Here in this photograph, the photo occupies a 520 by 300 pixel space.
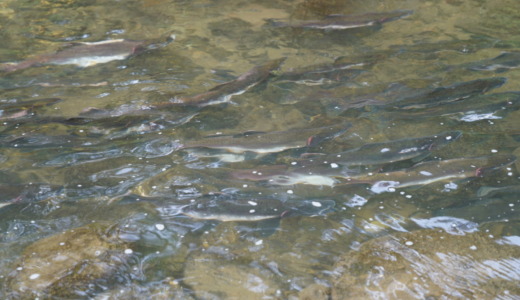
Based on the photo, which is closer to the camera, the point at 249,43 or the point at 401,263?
the point at 401,263

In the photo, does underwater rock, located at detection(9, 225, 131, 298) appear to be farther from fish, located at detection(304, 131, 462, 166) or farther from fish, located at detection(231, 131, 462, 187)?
fish, located at detection(304, 131, 462, 166)

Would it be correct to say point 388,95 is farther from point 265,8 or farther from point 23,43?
point 23,43

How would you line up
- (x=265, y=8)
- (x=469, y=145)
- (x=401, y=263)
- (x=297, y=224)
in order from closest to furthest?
(x=401, y=263), (x=297, y=224), (x=469, y=145), (x=265, y=8)

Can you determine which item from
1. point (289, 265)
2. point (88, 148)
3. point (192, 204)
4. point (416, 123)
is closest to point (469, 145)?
point (416, 123)

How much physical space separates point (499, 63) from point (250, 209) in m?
4.09

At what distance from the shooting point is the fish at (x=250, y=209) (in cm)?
392

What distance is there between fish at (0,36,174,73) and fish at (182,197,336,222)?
11.8 feet

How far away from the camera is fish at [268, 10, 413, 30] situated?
25.6ft

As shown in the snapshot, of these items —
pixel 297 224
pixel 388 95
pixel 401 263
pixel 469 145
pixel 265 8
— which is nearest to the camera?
pixel 401 263

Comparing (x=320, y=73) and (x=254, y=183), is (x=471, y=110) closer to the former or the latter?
(x=320, y=73)

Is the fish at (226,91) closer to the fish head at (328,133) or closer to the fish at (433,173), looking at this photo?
the fish head at (328,133)

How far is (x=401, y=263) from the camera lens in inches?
136

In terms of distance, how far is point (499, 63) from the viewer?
6457 millimetres

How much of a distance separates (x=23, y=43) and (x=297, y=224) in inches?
225
